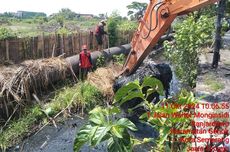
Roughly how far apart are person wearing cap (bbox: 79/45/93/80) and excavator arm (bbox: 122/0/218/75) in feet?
4.79

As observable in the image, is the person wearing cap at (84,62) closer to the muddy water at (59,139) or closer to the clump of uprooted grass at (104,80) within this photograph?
the clump of uprooted grass at (104,80)

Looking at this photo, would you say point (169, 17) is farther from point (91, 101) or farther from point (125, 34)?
Answer: point (125, 34)

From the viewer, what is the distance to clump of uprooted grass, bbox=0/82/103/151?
6811 millimetres

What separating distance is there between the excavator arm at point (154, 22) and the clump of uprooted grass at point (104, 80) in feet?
1.92

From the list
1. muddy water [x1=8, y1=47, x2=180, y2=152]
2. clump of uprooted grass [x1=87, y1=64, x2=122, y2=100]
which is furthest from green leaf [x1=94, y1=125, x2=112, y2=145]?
clump of uprooted grass [x1=87, y1=64, x2=122, y2=100]

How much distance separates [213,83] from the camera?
6.98 meters

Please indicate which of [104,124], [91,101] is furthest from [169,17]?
[104,124]

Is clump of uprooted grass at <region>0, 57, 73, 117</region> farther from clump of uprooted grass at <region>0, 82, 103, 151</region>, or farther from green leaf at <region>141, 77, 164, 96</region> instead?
green leaf at <region>141, 77, 164, 96</region>

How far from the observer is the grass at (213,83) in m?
6.60

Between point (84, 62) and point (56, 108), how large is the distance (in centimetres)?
262

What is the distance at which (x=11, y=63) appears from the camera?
960cm

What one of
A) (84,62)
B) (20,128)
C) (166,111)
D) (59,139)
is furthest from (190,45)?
(166,111)

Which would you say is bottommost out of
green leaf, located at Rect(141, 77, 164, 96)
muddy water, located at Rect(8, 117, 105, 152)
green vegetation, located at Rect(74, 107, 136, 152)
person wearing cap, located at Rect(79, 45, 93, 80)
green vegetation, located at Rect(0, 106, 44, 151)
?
muddy water, located at Rect(8, 117, 105, 152)

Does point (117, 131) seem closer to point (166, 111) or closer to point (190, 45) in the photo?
point (166, 111)
